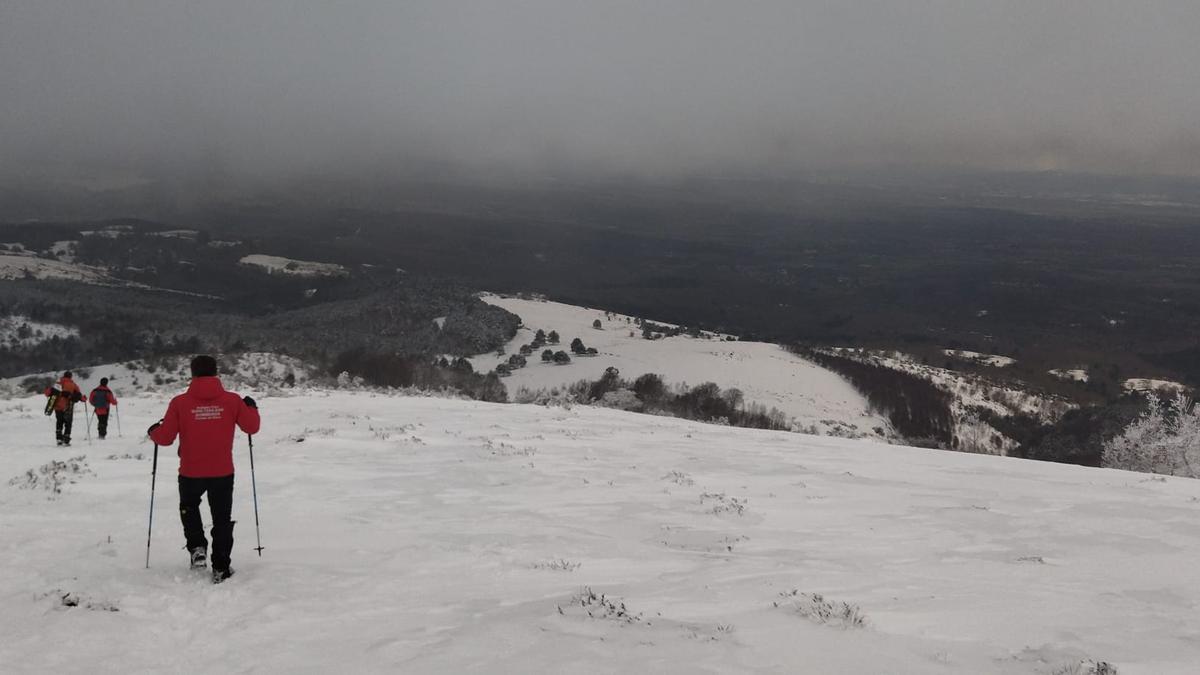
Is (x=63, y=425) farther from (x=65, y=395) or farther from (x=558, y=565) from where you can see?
(x=558, y=565)

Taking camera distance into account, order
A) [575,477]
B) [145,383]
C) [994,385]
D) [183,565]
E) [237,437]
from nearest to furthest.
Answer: [183,565] < [575,477] < [237,437] < [145,383] < [994,385]

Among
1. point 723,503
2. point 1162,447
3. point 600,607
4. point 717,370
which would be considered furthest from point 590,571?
point 717,370

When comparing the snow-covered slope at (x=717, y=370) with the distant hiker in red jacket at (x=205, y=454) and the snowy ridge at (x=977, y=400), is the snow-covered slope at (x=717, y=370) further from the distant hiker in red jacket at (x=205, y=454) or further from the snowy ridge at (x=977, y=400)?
the distant hiker in red jacket at (x=205, y=454)

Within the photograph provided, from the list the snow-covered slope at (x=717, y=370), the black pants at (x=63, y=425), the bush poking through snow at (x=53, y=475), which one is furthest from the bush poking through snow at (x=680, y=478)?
the snow-covered slope at (x=717, y=370)

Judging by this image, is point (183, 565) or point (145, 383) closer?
point (183, 565)

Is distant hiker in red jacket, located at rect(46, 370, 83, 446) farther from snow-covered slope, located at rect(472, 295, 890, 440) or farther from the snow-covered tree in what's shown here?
snow-covered slope, located at rect(472, 295, 890, 440)

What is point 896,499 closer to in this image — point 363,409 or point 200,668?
point 200,668

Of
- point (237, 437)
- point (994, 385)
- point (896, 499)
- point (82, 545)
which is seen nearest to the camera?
point (82, 545)

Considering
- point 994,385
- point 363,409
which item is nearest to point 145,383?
point 363,409
